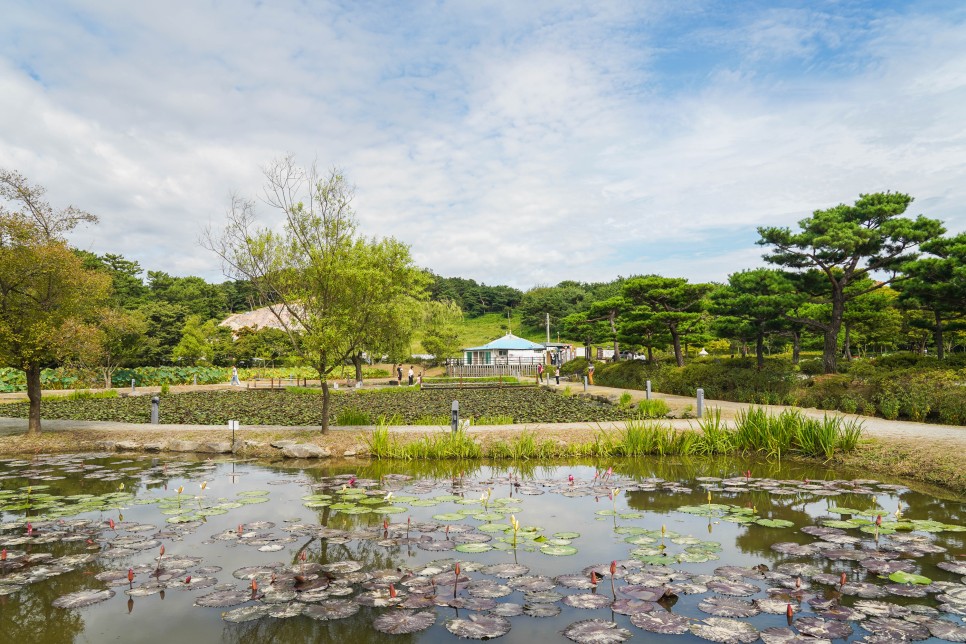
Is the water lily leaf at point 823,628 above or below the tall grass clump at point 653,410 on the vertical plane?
below

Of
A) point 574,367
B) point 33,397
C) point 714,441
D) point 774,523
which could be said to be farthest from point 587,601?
point 574,367

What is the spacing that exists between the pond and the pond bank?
3.94 ft

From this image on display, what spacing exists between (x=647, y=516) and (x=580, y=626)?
309cm

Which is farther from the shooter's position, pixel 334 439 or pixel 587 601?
pixel 334 439

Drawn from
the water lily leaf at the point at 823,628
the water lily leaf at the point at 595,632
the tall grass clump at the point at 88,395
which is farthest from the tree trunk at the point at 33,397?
the water lily leaf at the point at 823,628

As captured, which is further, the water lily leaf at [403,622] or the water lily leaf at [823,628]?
the water lily leaf at [403,622]

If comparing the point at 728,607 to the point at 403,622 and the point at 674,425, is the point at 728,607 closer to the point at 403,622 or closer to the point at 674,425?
the point at 403,622

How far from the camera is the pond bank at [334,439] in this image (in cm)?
912

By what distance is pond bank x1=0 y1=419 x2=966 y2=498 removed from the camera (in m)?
9.12

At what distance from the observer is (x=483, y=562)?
5.09 m

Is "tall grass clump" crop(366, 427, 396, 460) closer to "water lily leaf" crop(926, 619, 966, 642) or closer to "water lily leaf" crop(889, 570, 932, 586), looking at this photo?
"water lily leaf" crop(889, 570, 932, 586)

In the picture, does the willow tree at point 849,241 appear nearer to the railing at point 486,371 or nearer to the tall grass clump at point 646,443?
the tall grass clump at point 646,443

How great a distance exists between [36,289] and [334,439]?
753cm

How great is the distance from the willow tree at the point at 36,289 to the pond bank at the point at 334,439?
37.3 inches
